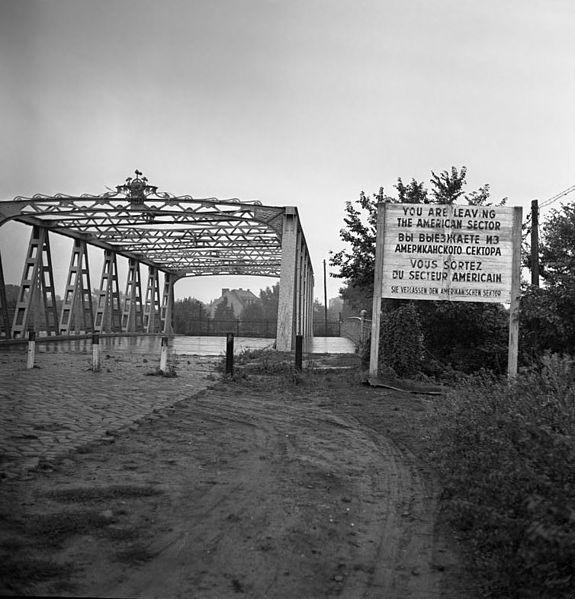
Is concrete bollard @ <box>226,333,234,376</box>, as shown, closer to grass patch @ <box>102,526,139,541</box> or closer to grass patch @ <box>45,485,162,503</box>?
grass patch @ <box>45,485,162,503</box>

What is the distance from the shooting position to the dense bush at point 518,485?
2.34 metres

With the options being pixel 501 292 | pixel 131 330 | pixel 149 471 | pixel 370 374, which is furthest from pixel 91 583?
pixel 131 330

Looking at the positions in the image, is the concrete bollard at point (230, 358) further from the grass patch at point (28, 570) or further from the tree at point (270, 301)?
the tree at point (270, 301)

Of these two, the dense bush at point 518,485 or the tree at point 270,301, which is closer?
the dense bush at point 518,485

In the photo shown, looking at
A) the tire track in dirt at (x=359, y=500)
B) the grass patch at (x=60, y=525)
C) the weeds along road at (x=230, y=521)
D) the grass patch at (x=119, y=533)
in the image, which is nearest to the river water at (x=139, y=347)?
the tire track in dirt at (x=359, y=500)

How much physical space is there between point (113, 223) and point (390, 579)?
2398 cm

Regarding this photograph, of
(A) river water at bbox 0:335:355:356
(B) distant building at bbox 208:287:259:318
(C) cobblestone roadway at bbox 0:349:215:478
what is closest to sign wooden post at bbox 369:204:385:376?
(C) cobblestone roadway at bbox 0:349:215:478

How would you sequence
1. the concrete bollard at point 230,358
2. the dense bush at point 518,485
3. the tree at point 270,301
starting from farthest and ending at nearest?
the tree at point 270,301, the concrete bollard at point 230,358, the dense bush at point 518,485

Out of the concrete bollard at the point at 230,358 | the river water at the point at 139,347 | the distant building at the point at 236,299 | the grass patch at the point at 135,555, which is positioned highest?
the distant building at the point at 236,299

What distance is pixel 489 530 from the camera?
2850mm

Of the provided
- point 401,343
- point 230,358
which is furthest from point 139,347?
point 401,343

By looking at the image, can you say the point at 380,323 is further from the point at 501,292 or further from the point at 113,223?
the point at 113,223

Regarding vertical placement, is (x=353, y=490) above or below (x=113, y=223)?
below

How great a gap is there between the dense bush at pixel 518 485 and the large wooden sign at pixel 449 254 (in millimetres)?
6453
